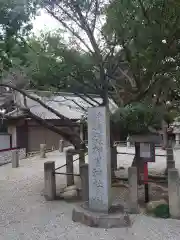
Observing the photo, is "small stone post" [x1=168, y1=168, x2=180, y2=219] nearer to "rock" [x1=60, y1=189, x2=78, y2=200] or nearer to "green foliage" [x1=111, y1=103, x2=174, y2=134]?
"green foliage" [x1=111, y1=103, x2=174, y2=134]

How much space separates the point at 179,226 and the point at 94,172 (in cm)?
192

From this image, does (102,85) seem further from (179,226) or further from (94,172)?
(179,226)

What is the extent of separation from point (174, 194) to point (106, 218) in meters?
1.58

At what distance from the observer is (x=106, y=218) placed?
5.07 m

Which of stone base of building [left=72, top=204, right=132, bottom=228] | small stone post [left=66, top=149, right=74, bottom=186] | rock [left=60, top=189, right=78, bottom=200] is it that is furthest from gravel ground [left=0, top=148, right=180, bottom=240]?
small stone post [left=66, top=149, right=74, bottom=186]

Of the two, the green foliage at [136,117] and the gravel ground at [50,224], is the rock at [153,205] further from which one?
the green foliage at [136,117]

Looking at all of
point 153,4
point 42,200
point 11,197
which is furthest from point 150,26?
point 11,197

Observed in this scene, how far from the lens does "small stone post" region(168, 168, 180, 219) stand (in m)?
5.60

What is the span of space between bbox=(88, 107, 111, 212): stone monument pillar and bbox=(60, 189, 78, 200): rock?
201 centimetres

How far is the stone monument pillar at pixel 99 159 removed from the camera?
207 inches

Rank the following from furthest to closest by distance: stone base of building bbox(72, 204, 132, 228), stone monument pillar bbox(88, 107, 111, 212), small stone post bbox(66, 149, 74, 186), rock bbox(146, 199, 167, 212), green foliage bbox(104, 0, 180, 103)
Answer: small stone post bbox(66, 149, 74, 186)
rock bbox(146, 199, 167, 212)
green foliage bbox(104, 0, 180, 103)
stone monument pillar bbox(88, 107, 111, 212)
stone base of building bbox(72, 204, 132, 228)

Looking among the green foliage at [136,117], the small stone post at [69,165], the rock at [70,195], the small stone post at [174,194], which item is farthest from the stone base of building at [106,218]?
the small stone post at [69,165]

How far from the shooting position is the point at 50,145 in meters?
19.2

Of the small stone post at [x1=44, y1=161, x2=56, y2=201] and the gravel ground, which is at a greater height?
the small stone post at [x1=44, y1=161, x2=56, y2=201]
